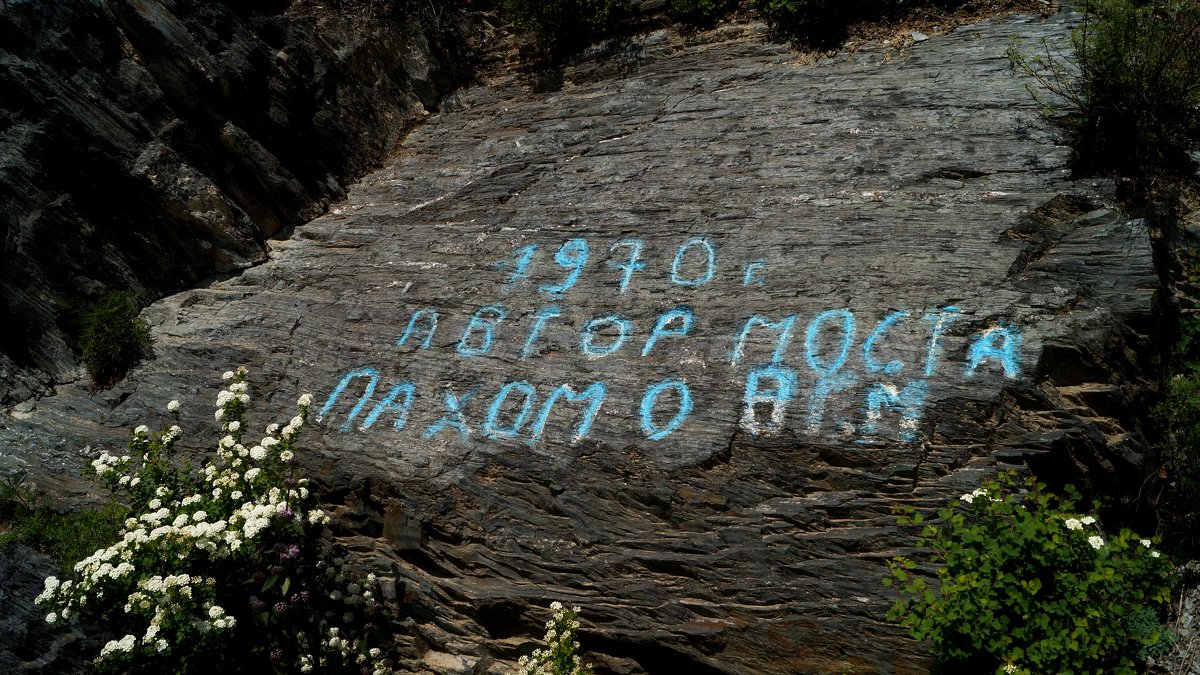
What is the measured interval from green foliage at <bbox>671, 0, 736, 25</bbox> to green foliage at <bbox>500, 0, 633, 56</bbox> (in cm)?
67

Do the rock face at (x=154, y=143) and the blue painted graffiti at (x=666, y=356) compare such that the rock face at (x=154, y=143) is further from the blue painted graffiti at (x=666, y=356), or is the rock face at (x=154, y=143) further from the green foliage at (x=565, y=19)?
the blue painted graffiti at (x=666, y=356)

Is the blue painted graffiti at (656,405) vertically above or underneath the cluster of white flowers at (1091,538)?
above

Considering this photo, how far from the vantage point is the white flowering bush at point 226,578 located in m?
4.74

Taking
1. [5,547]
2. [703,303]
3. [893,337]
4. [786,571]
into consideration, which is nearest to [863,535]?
[786,571]

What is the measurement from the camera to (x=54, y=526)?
5863 mm

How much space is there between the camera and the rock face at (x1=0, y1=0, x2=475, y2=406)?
729cm

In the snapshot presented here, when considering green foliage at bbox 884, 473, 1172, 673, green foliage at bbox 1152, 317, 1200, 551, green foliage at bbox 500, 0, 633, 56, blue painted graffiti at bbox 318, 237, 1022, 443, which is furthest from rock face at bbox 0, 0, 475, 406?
green foliage at bbox 1152, 317, 1200, 551

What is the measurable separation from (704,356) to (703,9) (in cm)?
489

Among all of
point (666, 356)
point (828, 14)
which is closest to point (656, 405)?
point (666, 356)

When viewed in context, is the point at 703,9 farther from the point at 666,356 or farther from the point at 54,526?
the point at 54,526

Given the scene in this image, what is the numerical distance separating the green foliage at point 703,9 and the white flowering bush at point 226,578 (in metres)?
6.14

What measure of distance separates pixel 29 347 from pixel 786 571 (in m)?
6.69

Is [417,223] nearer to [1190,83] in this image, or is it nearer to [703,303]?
[703,303]

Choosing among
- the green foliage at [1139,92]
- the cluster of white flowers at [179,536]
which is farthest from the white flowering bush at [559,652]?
the green foliage at [1139,92]
